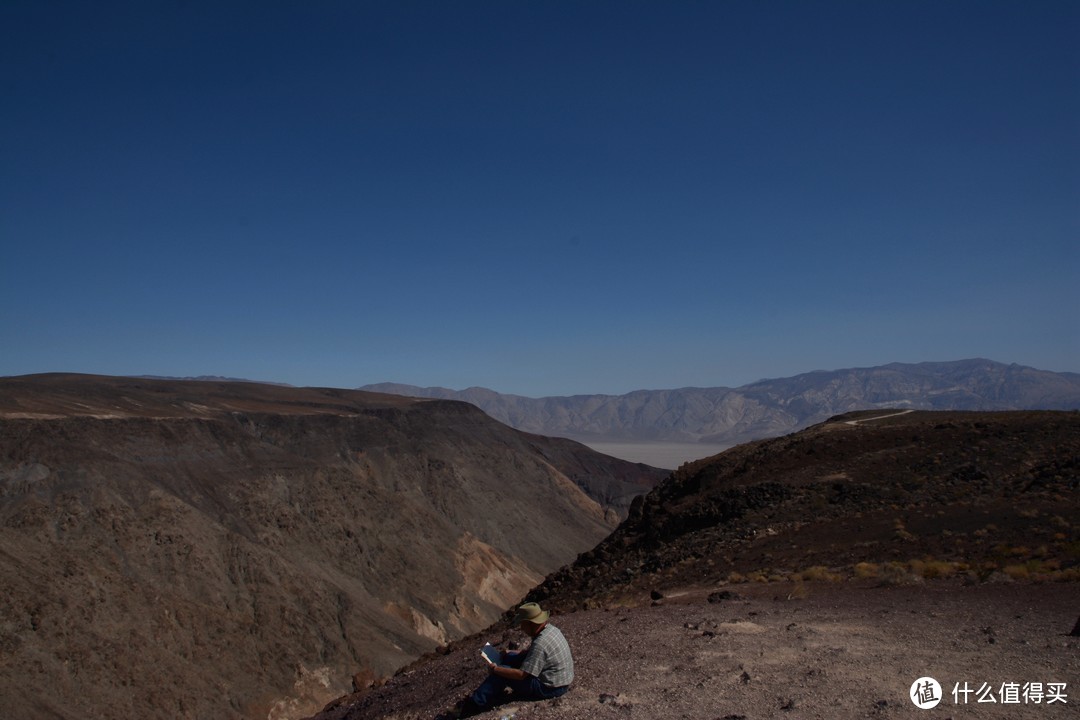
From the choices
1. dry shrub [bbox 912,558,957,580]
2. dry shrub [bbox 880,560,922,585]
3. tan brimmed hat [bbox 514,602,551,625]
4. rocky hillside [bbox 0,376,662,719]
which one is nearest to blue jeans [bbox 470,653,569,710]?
tan brimmed hat [bbox 514,602,551,625]

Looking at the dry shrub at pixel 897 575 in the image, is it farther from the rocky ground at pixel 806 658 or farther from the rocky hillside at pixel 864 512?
the rocky ground at pixel 806 658

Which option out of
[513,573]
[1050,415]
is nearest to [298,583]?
[513,573]

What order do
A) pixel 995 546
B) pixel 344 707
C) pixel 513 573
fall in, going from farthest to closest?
pixel 513 573, pixel 995 546, pixel 344 707

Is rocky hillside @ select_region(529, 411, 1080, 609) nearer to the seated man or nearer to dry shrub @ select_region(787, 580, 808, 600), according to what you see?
dry shrub @ select_region(787, 580, 808, 600)

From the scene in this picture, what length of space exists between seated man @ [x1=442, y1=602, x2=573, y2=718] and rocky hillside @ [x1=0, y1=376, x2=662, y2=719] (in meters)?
10.2

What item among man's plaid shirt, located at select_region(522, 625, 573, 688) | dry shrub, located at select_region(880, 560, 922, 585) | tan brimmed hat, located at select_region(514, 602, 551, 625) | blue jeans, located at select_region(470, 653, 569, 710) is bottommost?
dry shrub, located at select_region(880, 560, 922, 585)

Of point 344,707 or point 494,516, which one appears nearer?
point 344,707

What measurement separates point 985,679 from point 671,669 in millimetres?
3310

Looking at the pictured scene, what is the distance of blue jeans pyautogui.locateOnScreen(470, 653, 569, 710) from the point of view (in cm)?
719

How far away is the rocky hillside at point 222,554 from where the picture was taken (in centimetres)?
2678

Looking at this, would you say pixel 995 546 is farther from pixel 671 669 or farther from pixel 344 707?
pixel 344 707

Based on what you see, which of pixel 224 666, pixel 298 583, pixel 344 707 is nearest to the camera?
pixel 344 707

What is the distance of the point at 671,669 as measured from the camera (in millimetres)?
8148

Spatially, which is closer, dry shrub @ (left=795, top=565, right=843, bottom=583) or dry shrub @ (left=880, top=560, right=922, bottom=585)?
dry shrub @ (left=880, top=560, right=922, bottom=585)
